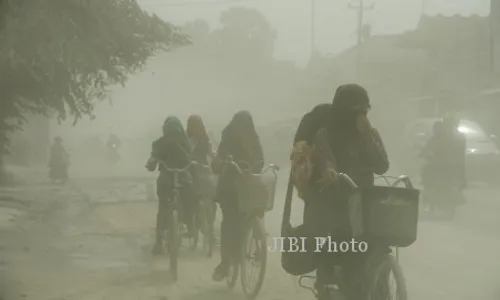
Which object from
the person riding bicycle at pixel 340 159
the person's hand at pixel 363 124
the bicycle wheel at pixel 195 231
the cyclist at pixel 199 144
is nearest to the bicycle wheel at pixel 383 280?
the person riding bicycle at pixel 340 159

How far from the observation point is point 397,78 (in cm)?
675

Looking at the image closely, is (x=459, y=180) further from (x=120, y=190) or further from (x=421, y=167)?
(x=120, y=190)

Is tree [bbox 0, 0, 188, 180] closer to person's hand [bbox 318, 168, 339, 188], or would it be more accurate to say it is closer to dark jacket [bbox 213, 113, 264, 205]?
dark jacket [bbox 213, 113, 264, 205]

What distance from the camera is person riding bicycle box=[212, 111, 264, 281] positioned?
176 inches

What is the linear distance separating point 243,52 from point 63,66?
1816mm

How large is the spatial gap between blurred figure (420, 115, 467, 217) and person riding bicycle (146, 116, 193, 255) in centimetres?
239

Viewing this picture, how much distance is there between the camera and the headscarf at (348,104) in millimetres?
3105

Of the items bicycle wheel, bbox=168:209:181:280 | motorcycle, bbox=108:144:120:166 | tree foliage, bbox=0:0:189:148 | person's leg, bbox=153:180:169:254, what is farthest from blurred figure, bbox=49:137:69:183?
bicycle wheel, bbox=168:209:181:280

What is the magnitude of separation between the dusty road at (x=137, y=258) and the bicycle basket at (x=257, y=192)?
0.34 meters

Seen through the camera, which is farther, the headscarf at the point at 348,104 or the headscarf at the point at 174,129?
the headscarf at the point at 174,129

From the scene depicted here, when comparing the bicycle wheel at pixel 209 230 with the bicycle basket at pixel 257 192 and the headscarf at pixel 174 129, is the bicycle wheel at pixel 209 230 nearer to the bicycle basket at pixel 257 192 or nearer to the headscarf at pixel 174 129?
the headscarf at pixel 174 129

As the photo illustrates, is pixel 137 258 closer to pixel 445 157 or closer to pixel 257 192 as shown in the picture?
pixel 257 192

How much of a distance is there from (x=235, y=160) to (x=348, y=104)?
60.0 inches

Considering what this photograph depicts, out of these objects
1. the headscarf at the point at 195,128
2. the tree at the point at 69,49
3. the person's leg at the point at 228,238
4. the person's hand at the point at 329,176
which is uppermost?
the tree at the point at 69,49
